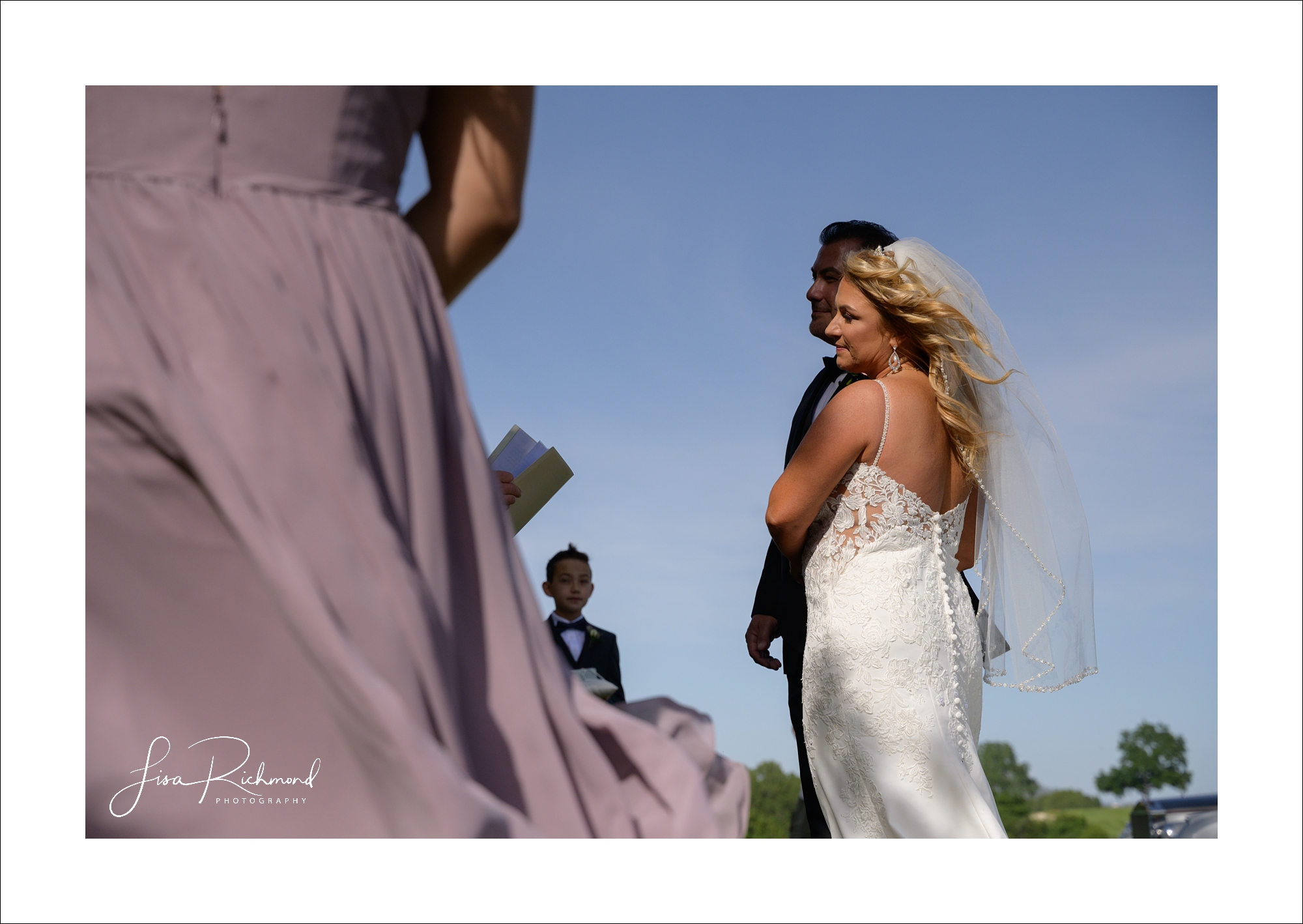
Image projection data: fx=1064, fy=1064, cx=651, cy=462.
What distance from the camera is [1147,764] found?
298 centimetres

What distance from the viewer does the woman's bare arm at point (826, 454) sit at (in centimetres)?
293

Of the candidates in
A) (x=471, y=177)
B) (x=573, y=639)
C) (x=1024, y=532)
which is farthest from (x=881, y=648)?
(x=573, y=639)

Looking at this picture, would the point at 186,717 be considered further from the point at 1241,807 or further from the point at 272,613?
the point at 1241,807

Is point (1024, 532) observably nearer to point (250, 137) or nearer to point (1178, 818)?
point (1178, 818)

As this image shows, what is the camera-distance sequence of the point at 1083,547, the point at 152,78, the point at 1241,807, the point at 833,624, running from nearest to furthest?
the point at 152,78, the point at 1241,807, the point at 833,624, the point at 1083,547

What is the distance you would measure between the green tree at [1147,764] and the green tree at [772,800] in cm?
88

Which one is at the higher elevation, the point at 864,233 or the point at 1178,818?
the point at 864,233

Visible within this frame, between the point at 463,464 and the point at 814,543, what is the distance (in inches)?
63.0

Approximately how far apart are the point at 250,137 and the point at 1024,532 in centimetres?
245

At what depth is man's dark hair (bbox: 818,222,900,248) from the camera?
3662mm

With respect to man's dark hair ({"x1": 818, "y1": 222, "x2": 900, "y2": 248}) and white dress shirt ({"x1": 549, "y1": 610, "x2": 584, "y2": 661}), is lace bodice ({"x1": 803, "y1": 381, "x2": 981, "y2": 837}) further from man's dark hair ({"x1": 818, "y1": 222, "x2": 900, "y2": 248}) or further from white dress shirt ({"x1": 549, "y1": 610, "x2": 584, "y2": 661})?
white dress shirt ({"x1": 549, "y1": 610, "x2": 584, "y2": 661})

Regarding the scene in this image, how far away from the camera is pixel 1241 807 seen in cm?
265

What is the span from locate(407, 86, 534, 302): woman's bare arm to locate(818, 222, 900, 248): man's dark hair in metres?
2.05

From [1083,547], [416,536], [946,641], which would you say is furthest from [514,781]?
[1083,547]
